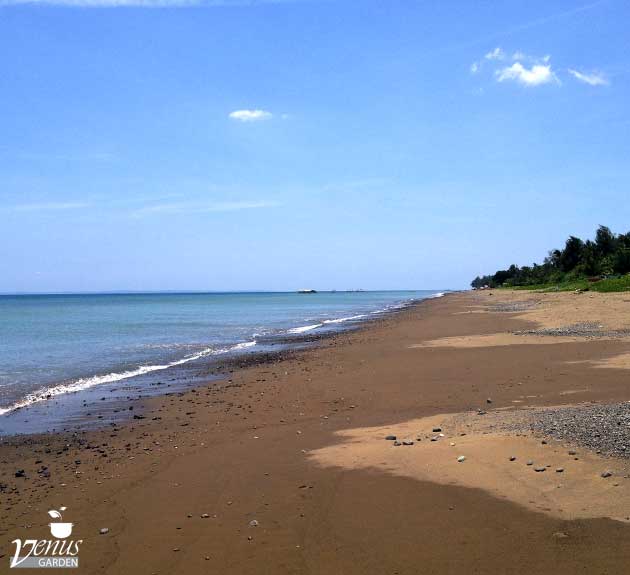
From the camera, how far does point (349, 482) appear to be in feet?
24.2

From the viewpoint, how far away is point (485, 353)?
1984cm

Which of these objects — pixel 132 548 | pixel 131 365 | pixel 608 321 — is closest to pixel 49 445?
pixel 132 548

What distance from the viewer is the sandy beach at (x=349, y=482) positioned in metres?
5.47

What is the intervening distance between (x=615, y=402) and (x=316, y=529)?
6.86 meters
